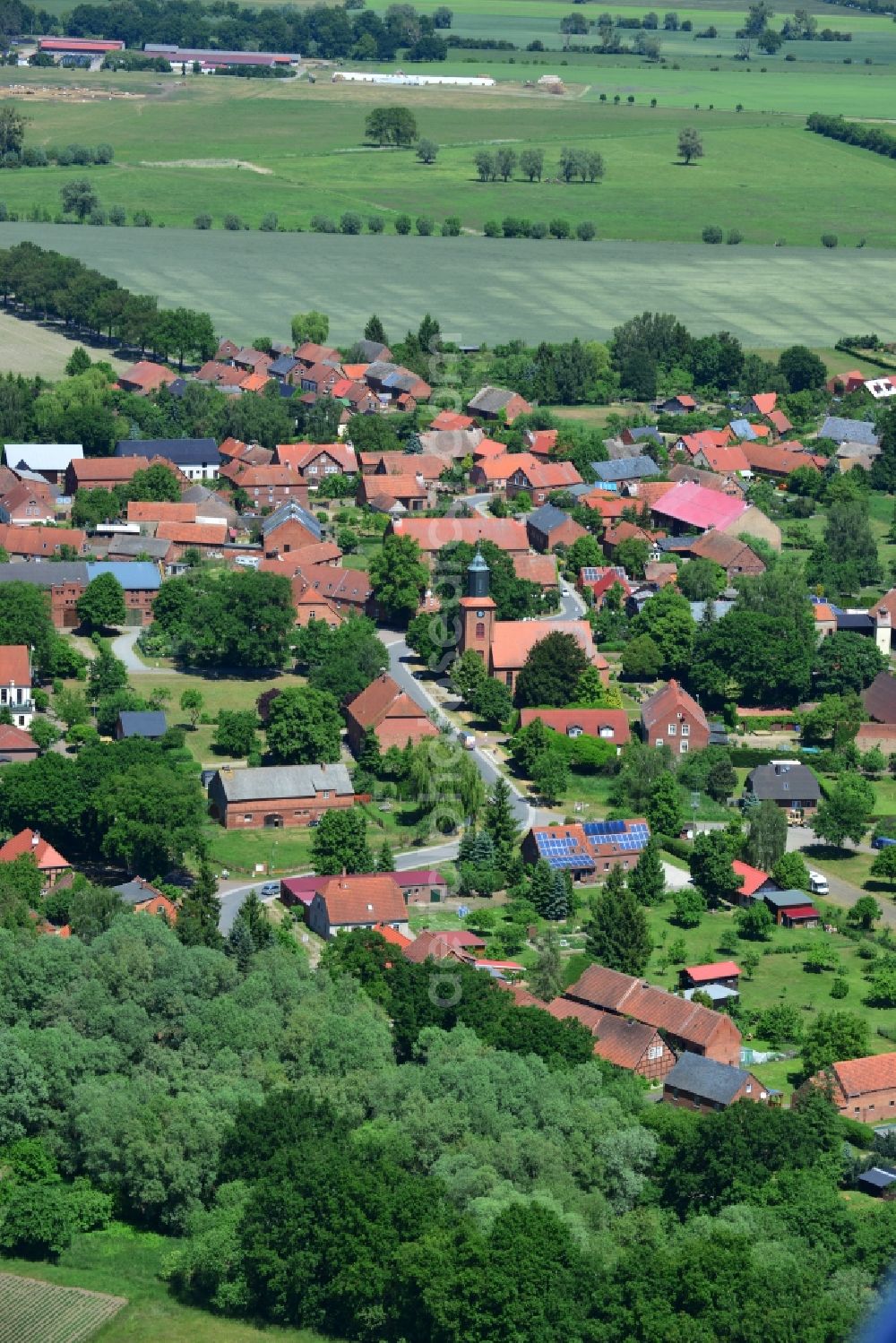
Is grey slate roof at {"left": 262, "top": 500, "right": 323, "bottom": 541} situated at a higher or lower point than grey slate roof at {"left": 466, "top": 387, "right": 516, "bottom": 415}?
higher

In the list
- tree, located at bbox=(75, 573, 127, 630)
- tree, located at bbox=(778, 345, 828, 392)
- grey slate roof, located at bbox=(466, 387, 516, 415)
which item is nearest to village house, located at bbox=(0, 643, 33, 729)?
tree, located at bbox=(75, 573, 127, 630)

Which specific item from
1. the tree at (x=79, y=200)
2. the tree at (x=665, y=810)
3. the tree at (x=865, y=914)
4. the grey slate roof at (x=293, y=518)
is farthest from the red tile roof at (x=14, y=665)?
the tree at (x=79, y=200)

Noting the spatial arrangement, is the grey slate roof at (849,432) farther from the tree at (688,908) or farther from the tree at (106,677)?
the tree at (688,908)

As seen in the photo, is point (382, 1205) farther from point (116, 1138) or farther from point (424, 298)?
point (424, 298)

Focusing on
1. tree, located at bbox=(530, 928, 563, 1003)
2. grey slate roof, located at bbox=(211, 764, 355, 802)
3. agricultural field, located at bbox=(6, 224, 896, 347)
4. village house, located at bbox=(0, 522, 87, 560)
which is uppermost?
tree, located at bbox=(530, 928, 563, 1003)

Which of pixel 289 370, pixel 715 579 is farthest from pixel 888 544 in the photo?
pixel 289 370

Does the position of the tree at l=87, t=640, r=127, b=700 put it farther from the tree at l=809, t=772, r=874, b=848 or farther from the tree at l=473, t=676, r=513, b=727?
the tree at l=809, t=772, r=874, b=848

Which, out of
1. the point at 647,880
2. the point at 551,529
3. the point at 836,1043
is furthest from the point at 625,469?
the point at 836,1043
